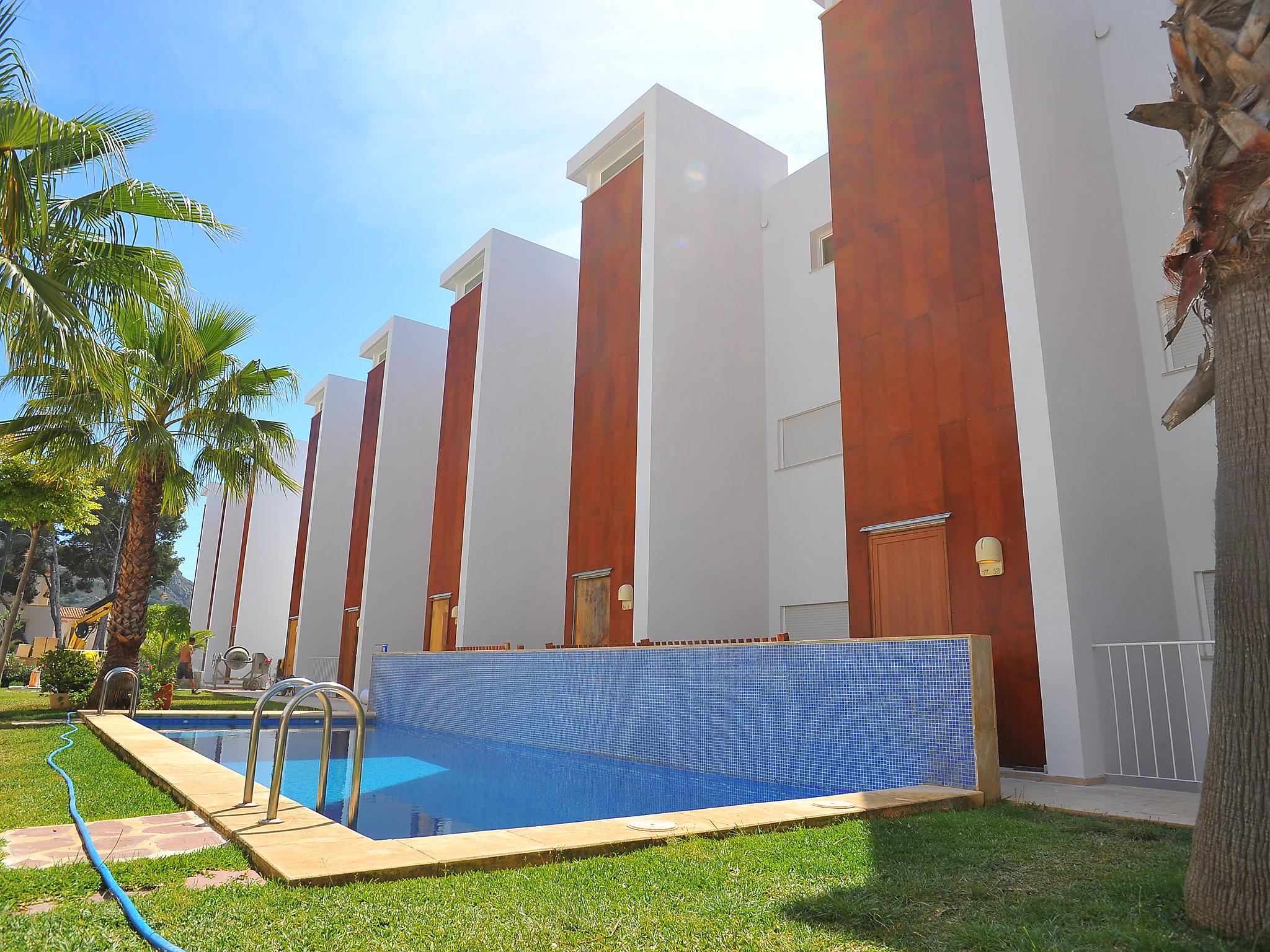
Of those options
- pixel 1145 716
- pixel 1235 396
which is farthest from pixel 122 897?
pixel 1145 716

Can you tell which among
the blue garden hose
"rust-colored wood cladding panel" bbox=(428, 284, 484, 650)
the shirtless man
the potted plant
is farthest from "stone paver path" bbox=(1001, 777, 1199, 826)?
the shirtless man

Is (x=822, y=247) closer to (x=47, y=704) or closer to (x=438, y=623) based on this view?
(x=438, y=623)

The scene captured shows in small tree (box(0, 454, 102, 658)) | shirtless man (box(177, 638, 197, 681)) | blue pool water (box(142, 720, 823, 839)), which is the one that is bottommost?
blue pool water (box(142, 720, 823, 839))

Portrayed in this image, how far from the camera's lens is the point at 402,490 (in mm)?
21938

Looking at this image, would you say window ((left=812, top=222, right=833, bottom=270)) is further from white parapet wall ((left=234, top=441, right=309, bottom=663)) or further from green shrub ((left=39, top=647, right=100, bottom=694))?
white parapet wall ((left=234, top=441, right=309, bottom=663))

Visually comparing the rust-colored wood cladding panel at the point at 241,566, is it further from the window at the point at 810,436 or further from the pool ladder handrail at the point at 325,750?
the pool ladder handrail at the point at 325,750

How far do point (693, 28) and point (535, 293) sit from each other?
368 inches

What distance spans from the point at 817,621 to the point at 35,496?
12944 mm

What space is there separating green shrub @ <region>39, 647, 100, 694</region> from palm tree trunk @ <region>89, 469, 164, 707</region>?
425 mm

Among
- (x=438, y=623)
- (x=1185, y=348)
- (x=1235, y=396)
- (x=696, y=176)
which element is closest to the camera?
(x=1235, y=396)

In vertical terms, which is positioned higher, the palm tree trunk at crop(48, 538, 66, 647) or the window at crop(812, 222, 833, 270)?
the window at crop(812, 222, 833, 270)

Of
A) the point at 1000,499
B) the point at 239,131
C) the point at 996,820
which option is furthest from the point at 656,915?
the point at 239,131

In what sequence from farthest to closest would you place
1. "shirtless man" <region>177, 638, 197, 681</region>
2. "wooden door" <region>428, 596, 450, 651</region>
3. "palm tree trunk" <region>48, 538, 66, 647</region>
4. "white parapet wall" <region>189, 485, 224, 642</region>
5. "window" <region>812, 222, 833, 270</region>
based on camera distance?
"white parapet wall" <region>189, 485, 224, 642</region> → "palm tree trunk" <region>48, 538, 66, 647</region> → "shirtless man" <region>177, 638, 197, 681</region> → "wooden door" <region>428, 596, 450, 651</region> → "window" <region>812, 222, 833, 270</region>

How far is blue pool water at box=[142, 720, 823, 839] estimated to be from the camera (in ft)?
21.2
